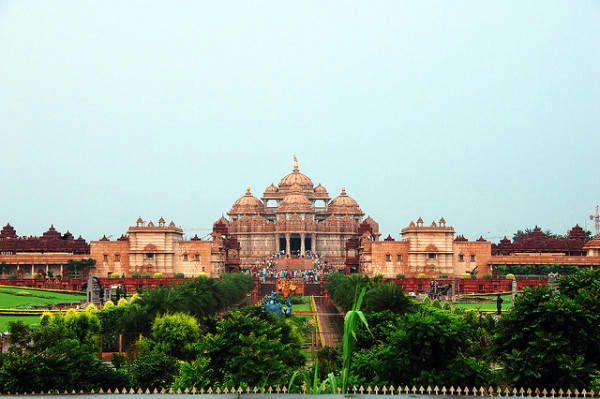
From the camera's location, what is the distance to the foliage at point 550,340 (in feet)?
72.2

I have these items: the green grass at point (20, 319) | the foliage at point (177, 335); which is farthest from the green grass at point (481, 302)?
the foliage at point (177, 335)

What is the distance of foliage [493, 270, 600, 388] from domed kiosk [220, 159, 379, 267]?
348 ft

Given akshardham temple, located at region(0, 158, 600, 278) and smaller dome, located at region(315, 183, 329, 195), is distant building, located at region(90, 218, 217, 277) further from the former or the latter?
smaller dome, located at region(315, 183, 329, 195)

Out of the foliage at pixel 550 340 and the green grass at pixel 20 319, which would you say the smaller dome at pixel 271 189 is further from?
the foliage at pixel 550 340

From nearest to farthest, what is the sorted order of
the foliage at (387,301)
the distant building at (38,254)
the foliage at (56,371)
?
the foliage at (56,371) → the foliage at (387,301) → the distant building at (38,254)

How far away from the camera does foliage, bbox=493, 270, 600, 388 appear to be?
72.2 feet

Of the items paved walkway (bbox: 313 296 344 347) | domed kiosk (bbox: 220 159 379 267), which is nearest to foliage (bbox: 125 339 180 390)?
paved walkway (bbox: 313 296 344 347)

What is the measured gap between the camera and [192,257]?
95.0 meters

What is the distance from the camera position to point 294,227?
136 metres

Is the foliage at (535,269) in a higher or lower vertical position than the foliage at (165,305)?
higher

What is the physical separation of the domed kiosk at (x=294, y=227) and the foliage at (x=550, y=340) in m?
106

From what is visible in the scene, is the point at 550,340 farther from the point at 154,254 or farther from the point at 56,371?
the point at 154,254

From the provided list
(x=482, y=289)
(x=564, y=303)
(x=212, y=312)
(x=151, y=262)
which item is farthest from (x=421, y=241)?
(x=564, y=303)

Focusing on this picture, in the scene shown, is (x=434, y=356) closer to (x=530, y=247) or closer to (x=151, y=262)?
(x=151, y=262)
